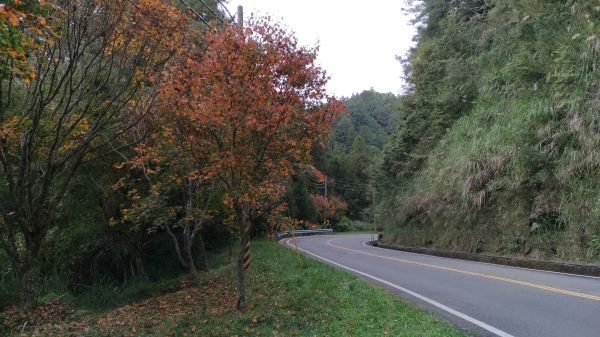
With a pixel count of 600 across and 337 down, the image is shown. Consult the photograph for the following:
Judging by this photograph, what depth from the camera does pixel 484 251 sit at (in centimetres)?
1859

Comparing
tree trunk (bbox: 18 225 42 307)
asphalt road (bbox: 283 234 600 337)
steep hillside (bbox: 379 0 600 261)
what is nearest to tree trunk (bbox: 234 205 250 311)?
asphalt road (bbox: 283 234 600 337)

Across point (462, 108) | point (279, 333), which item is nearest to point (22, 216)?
point (279, 333)

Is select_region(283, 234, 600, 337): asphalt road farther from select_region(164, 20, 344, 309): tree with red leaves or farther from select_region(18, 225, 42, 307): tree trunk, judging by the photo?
select_region(18, 225, 42, 307): tree trunk

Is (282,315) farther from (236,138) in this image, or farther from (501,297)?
(501,297)

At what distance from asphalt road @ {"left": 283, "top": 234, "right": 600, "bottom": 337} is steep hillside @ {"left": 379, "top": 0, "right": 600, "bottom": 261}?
306 cm

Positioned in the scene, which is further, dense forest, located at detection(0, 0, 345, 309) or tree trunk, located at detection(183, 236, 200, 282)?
tree trunk, located at detection(183, 236, 200, 282)

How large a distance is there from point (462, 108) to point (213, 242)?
1496 centimetres

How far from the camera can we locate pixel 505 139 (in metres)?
18.9

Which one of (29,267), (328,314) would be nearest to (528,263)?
(328,314)

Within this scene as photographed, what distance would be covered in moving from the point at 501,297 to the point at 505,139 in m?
10.8

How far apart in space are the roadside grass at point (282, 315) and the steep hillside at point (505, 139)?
296 inches

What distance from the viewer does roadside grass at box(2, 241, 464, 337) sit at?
25.0ft

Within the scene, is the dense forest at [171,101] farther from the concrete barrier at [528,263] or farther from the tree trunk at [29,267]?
the concrete barrier at [528,263]

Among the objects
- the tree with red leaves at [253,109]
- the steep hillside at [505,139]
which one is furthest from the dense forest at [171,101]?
the steep hillside at [505,139]
